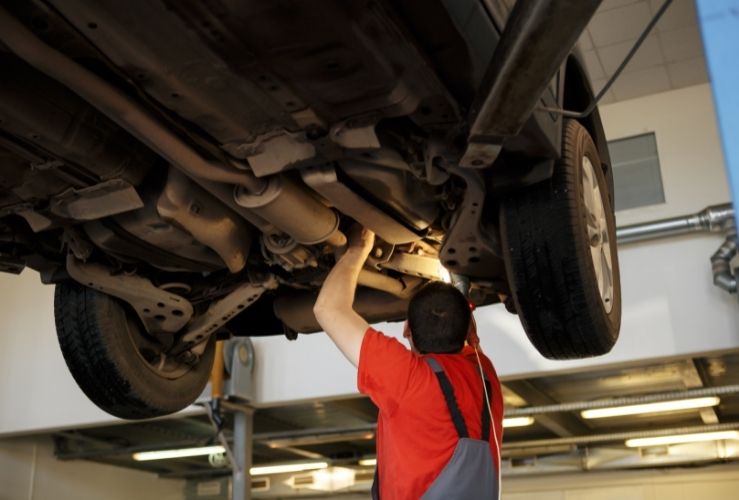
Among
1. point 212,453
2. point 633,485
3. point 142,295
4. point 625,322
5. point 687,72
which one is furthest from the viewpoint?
point 633,485

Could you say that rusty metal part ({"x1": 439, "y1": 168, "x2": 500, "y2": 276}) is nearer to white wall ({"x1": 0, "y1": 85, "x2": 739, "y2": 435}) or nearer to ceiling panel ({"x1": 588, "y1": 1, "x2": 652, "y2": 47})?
Result: white wall ({"x1": 0, "y1": 85, "x2": 739, "y2": 435})

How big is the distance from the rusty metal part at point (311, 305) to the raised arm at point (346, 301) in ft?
2.24

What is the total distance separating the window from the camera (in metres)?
7.31

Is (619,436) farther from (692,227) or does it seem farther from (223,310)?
(223,310)

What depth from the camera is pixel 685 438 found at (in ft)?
32.6

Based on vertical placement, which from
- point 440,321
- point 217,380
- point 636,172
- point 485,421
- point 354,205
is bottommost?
point 485,421

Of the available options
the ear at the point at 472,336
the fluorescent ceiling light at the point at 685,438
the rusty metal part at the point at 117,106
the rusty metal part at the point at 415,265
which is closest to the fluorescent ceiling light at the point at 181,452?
the fluorescent ceiling light at the point at 685,438

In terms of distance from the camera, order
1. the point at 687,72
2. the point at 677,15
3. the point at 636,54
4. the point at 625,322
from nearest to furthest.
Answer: the point at 625,322 < the point at 677,15 < the point at 636,54 < the point at 687,72

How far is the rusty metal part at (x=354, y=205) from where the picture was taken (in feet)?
8.04

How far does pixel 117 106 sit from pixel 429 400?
125 cm

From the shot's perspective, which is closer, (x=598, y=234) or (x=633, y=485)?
(x=598, y=234)

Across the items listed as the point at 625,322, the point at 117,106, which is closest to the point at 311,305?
the point at 117,106

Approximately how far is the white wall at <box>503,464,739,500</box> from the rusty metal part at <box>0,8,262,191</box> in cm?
974

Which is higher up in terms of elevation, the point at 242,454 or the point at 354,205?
the point at 354,205
